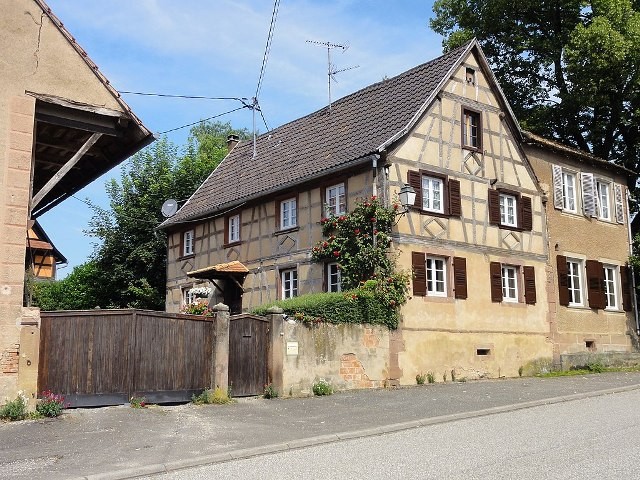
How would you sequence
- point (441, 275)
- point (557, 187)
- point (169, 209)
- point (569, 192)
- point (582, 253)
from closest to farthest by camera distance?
point (441, 275), point (557, 187), point (582, 253), point (569, 192), point (169, 209)

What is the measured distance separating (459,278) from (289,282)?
4956 mm

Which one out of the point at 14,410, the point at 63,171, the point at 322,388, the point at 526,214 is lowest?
the point at 14,410

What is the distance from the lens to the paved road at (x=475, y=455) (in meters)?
7.49

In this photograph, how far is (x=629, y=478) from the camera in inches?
275

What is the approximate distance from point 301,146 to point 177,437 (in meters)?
14.6

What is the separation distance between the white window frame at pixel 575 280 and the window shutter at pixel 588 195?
1.84m

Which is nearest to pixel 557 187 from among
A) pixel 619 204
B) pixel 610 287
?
pixel 619 204

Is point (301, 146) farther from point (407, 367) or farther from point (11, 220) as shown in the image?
point (11, 220)

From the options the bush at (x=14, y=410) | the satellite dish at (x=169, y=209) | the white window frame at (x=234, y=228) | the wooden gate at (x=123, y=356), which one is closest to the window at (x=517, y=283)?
the white window frame at (x=234, y=228)

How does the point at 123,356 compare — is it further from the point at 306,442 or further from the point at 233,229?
the point at 233,229

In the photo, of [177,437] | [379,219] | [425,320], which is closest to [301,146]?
[379,219]

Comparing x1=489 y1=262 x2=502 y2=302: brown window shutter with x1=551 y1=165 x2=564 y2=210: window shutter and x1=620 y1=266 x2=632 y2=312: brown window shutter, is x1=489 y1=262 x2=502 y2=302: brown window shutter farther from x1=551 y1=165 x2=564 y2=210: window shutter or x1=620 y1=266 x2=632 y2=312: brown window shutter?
x1=620 y1=266 x2=632 y2=312: brown window shutter

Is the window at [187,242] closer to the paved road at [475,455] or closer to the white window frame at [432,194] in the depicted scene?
the white window frame at [432,194]

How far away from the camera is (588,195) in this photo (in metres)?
24.9
